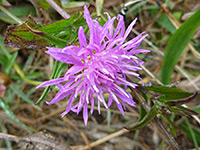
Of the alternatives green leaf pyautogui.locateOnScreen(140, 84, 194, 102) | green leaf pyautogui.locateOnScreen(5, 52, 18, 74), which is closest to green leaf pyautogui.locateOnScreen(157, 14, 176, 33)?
green leaf pyautogui.locateOnScreen(140, 84, 194, 102)

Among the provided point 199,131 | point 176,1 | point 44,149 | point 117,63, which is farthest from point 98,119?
point 176,1

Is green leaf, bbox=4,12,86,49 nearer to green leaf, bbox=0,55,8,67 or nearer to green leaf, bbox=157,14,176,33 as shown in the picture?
green leaf, bbox=0,55,8,67

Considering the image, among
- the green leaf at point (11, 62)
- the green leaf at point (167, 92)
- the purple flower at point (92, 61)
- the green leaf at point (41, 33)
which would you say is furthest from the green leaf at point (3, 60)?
the green leaf at point (167, 92)

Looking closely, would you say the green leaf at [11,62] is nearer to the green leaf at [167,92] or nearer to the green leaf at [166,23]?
the green leaf at [167,92]

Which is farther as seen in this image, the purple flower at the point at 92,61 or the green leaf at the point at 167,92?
the green leaf at the point at 167,92

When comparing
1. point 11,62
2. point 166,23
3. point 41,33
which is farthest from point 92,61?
point 166,23

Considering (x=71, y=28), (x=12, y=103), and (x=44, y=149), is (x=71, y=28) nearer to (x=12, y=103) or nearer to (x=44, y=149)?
(x=44, y=149)

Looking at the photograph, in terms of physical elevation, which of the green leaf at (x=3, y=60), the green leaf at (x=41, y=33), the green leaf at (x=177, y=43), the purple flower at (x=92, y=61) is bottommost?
the green leaf at (x=177, y=43)

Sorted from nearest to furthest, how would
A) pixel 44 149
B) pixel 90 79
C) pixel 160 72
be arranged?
pixel 90 79, pixel 44 149, pixel 160 72
